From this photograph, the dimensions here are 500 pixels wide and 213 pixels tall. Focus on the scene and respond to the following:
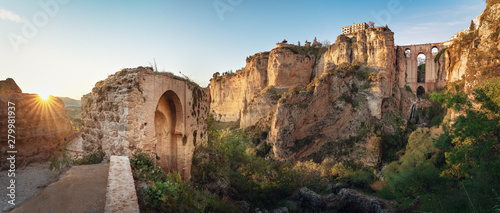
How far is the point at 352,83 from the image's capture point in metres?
32.0

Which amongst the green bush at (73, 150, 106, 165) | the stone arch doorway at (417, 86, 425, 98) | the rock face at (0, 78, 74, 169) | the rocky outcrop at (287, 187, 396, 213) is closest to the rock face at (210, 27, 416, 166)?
the stone arch doorway at (417, 86, 425, 98)

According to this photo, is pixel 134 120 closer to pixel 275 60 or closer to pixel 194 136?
pixel 194 136

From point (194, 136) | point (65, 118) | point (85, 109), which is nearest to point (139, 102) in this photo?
point (85, 109)

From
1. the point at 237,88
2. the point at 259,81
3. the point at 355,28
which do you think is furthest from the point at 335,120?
the point at 355,28

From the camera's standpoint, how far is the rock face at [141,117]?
5.81 m

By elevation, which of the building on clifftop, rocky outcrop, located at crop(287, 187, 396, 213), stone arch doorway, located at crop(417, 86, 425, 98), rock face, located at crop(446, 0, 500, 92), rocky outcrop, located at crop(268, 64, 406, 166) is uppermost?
the building on clifftop

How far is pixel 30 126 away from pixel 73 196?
273 inches

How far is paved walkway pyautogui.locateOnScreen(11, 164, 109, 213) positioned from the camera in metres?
2.79

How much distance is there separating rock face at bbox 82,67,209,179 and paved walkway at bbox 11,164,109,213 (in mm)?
1861

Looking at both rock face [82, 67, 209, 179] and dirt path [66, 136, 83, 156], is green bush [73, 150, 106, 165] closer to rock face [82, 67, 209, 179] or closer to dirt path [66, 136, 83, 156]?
rock face [82, 67, 209, 179]

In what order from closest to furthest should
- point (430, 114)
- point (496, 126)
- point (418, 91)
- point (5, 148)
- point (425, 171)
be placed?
point (5, 148)
point (496, 126)
point (425, 171)
point (430, 114)
point (418, 91)

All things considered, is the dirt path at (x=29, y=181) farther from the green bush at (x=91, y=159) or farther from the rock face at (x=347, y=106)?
the rock face at (x=347, y=106)

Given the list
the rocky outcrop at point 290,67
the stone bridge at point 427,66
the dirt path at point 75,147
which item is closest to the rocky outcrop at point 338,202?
the dirt path at point 75,147

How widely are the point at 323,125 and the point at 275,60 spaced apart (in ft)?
55.2
